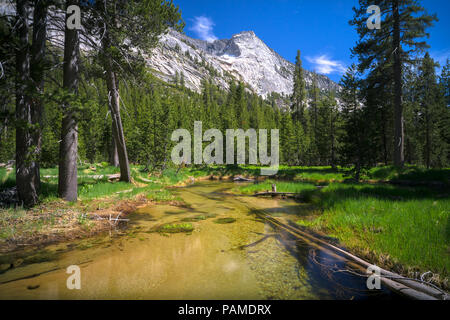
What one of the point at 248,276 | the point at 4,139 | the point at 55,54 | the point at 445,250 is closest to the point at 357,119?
the point at 445,250

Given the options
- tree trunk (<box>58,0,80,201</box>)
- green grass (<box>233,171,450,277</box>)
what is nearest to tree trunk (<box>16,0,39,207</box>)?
tree trunk (<box>58,0,80,201</box>)

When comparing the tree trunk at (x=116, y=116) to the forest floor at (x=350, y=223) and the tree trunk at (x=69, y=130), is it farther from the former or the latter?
the tree trunk at (x=69, y=130)

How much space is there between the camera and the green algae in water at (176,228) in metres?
5.95

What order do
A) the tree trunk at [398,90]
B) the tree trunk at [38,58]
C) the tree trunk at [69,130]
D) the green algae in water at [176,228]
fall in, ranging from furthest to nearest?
1. the tree trunk at [398,90]
2. the tree trunk at [69,130]
3. the tree trunk at [38,58]
4. the green algae in water at [176,228]

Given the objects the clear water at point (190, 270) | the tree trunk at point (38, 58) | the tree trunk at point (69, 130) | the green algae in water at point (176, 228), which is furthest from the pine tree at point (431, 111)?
the tree trunk at point (38, 58)

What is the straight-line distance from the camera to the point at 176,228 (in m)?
6.17

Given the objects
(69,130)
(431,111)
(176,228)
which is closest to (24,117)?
(69,130)

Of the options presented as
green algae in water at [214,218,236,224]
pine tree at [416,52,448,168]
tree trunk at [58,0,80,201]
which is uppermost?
pine tree at [416,52,448,168]

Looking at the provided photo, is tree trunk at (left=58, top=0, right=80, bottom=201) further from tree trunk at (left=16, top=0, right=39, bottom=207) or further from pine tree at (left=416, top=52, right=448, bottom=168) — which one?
pine tree at (left=416, top=52, right=448, bottom=168)

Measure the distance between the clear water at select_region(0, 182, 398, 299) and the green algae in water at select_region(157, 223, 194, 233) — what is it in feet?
1.11

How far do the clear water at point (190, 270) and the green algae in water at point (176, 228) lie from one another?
340 mm

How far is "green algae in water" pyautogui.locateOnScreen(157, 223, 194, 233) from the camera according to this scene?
5.95 m

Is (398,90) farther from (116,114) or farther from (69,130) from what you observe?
(69,130)

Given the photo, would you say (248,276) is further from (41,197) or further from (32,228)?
(41,197)
